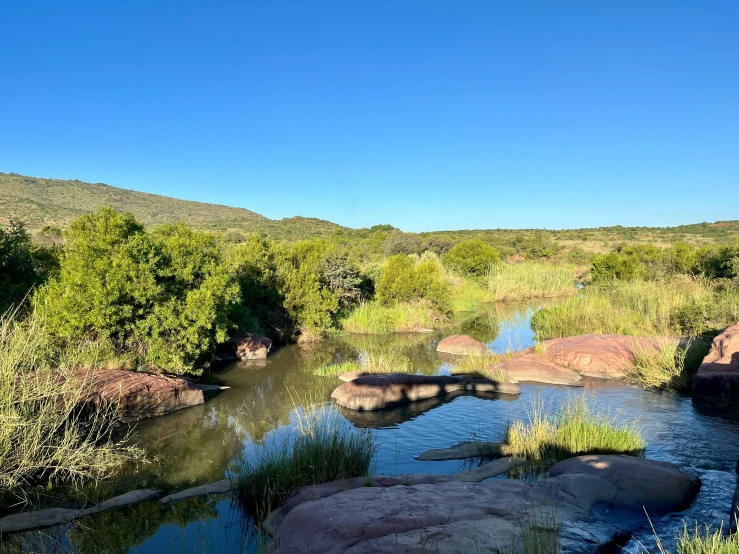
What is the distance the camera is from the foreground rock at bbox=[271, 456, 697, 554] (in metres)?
4.30

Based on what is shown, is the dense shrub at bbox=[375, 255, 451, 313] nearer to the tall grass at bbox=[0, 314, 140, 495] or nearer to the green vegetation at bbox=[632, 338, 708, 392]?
the green vegetation at bbox=[632, 338, 708, 392]

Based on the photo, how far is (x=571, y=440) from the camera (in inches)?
302

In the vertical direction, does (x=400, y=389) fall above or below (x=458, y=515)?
below

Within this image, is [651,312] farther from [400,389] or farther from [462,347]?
[400,389]

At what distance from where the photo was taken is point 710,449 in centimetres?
787

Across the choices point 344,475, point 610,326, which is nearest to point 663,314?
point 610,326

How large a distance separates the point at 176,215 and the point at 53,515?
61339 millimetres

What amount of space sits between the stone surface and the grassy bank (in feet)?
32.4

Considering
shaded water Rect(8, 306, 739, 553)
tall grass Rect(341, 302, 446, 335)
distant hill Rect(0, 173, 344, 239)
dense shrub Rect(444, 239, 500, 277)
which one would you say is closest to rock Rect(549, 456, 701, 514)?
shaded water Rect(8, 306, 739, 553)

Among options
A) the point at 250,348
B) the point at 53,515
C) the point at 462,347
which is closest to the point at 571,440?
the point at 53,515

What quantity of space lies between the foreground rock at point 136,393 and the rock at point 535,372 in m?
7.56

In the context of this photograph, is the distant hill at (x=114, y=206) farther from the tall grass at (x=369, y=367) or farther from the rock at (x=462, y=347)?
the rock at (x=462, y=347)

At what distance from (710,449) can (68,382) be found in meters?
9.75

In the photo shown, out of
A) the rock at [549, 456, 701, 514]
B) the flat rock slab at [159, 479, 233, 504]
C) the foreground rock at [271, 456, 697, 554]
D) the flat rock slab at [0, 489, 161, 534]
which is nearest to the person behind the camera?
the foreground rock at [271, 456, 697, 554]
